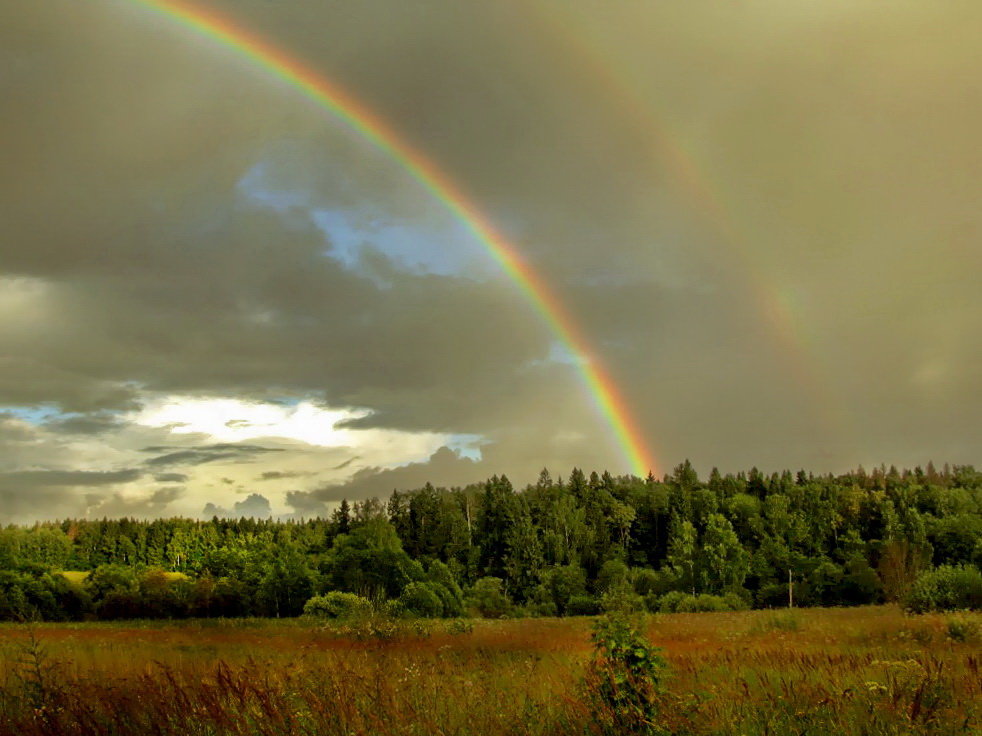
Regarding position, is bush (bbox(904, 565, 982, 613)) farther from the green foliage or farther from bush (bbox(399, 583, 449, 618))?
the green foliage

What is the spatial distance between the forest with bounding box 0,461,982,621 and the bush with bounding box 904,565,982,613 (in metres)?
0.10

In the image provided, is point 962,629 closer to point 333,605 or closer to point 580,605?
point 333,605

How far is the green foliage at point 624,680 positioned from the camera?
618 centimetres

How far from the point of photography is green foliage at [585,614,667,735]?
20.3 ft

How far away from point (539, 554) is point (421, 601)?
72.4 m

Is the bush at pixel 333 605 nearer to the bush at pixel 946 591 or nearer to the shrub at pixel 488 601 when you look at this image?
the bush at pixel 946 591

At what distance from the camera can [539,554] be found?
376 feet

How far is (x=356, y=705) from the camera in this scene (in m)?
6.68

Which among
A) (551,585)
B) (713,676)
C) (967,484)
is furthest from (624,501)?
(713,676)

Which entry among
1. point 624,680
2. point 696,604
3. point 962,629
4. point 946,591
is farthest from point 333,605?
point 624,680

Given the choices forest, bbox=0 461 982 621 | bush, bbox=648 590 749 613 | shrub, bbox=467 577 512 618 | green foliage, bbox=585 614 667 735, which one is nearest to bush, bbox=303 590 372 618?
forest, bbox=0 461 982 621

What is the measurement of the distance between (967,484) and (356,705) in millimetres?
192365

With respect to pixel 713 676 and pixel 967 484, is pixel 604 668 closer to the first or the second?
pixel 713 676

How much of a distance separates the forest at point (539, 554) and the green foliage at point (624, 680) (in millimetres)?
33568
